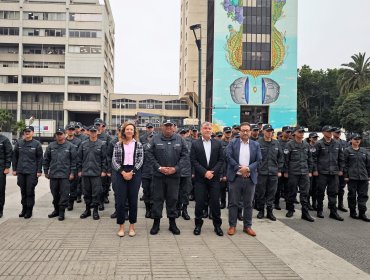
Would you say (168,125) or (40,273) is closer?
(40,273)

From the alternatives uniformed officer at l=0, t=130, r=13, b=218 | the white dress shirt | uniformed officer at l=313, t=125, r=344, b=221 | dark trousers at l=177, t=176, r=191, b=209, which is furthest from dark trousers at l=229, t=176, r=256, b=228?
uniformed officer at l=0, t=130, r=13, b=218

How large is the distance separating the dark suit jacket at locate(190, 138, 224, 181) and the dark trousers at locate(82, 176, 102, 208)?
90.8 inches

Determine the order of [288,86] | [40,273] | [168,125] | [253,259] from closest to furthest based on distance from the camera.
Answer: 1. [40,273]
2. [253,259]
3. [168,125]
4. [288,86]

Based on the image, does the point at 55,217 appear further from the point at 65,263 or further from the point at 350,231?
the point at 350,231

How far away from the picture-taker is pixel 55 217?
7.85 meters

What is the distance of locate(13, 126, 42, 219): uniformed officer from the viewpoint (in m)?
7.77

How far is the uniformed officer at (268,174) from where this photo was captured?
8172mm

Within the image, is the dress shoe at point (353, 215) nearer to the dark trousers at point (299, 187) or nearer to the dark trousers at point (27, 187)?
the dark trousers at point (299, 187)

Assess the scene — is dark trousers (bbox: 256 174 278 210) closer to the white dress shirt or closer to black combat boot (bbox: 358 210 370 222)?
the white dress shirt

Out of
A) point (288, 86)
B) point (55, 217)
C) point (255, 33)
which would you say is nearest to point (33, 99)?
point (255, 33)

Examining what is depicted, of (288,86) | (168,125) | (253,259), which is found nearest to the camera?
(253,259)

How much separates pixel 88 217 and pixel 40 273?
3399 millimetres

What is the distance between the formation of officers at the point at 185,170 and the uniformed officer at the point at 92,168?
0.07 ft

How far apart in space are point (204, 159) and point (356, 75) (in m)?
58.3
